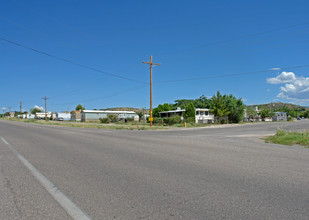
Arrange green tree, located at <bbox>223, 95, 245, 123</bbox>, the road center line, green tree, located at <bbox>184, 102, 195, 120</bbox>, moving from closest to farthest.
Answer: the road center line → green tree, located at <bbox>184, 102, 195, 120</bbox> → green tree, located at <bbox>223, 95, 245, 123</bbox>

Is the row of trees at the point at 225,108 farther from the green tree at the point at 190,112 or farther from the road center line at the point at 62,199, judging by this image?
the road center line at the point at 62,199

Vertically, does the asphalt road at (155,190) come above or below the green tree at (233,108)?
below

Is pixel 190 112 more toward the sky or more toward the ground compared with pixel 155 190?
more toward the sky

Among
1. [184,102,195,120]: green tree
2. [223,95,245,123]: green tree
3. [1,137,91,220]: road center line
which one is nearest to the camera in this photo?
[1,137,91,220]: road center line

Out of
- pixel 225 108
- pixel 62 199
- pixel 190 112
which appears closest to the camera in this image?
pixel 62 199

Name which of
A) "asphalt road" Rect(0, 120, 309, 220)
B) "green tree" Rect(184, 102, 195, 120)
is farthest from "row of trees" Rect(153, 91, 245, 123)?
"asphalt road" Rect(0, 120, 309, 220)

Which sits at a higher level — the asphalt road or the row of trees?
the row of trees

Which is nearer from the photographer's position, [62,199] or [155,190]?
[62,199]

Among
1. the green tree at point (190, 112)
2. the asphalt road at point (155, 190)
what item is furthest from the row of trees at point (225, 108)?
the asphalt road at point (155, 190)

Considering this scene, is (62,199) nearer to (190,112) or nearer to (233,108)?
(190,112)

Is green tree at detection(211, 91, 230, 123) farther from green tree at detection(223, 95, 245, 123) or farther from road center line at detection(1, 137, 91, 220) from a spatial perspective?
road center line at detection(1, 137, 91, 220)

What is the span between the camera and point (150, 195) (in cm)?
420

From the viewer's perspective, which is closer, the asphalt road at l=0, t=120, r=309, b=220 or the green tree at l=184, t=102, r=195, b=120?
the asphalt road at l=0, t=120, r=309, b=220

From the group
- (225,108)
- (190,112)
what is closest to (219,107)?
(225,108)
